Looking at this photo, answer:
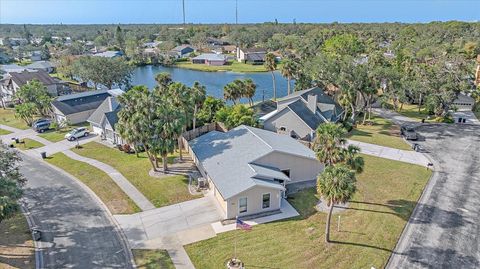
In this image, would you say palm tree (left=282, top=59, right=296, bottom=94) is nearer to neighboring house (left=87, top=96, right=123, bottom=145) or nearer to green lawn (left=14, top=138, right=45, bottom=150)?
neighboring house (left=87, top=96, right=123, bottom=145)

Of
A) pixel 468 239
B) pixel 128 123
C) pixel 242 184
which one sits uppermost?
pixel 128 123

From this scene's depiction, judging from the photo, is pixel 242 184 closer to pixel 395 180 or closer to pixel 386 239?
pixel 386 239

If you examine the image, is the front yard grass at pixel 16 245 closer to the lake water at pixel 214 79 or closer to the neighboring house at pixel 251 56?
the lake water at pixel 214 79

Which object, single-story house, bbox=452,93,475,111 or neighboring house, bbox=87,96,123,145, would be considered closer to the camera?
neighboring house, bbox=87,96,123,145

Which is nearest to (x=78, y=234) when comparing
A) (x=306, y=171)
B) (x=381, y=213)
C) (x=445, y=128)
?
(x=306, y=171)

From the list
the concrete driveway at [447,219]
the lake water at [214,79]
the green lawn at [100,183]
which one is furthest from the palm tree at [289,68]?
the green lawn at [100,183]

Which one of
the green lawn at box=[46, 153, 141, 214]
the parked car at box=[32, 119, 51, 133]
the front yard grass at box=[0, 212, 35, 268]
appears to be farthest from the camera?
the parked car at box=[32, 119, 51, 133]

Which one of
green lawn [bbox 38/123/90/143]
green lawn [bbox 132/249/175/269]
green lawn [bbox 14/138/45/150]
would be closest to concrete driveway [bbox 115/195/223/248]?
green lawn [bbox 132/249/175/269]
